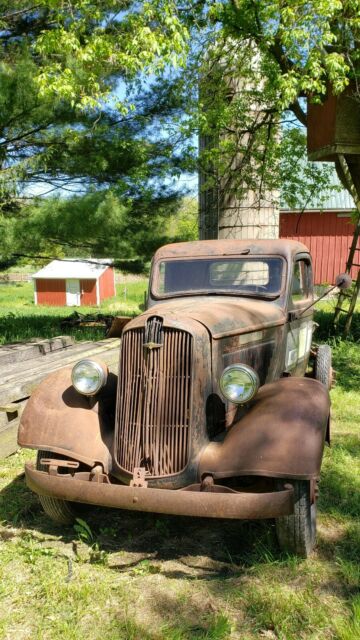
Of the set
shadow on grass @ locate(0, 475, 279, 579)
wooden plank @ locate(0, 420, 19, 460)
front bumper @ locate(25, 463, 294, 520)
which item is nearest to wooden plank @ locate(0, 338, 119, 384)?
wooden plank @ locate(0, 420, 19, 460)

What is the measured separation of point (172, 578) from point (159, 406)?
0.89 m

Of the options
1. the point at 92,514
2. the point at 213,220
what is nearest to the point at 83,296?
the point at 213,220

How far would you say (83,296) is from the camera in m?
23.7

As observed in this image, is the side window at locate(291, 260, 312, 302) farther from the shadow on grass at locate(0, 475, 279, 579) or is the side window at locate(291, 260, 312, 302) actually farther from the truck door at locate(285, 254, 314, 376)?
the shadow on grass at locate(0, 475, 279, 579)

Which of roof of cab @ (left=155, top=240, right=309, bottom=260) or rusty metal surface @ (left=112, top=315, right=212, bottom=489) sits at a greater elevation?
roof of cab @ (left=155, top=240, right=309, bottom=260)

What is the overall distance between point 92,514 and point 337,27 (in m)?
6.66

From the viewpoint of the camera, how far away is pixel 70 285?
2397 centimetres

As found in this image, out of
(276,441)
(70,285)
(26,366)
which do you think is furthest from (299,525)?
(70,285)

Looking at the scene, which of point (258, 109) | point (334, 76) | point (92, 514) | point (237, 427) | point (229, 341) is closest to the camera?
point (237, 427)

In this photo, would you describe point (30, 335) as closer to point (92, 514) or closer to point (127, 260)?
point (127, 260)

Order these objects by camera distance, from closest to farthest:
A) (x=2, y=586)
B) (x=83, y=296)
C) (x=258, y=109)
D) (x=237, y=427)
Result: (x=2, y=586) < (x=237, y=427) < (x=258, y=109) < (x=83, y=296)

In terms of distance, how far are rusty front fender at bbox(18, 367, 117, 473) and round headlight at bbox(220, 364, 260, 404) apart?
0.77 metres

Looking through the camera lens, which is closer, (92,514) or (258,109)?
(92,514)

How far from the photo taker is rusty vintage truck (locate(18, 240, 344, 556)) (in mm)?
2705
